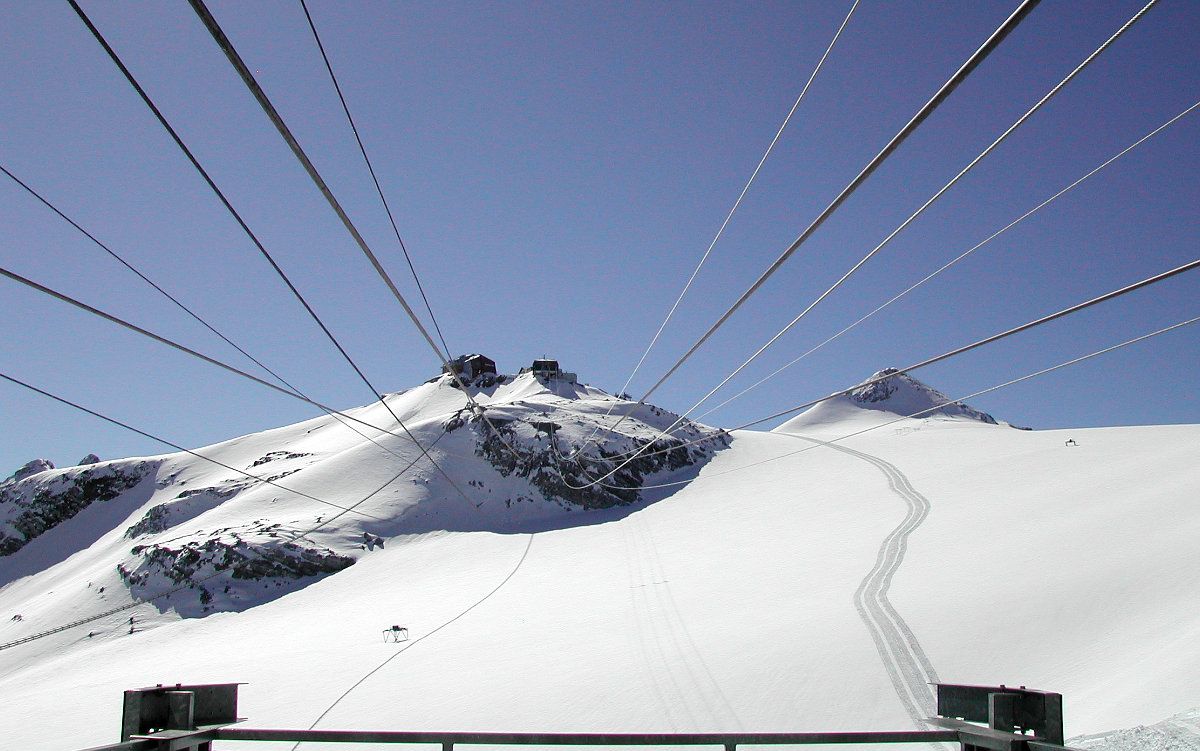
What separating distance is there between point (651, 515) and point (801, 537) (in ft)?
76.4

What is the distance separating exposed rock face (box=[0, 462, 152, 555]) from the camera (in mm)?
102812

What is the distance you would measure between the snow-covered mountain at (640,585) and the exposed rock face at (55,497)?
887 centimetres

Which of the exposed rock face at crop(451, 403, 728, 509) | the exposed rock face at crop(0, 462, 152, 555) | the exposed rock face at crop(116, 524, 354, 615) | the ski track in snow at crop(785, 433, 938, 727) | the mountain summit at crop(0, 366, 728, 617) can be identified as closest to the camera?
the ski track in snow at crop(785, 433, 938, 727)

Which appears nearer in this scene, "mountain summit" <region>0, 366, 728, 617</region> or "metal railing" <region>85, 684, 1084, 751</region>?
"metal railing" <region>85, 684, 1084, 751</region>

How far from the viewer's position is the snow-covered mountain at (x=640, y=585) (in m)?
21.6

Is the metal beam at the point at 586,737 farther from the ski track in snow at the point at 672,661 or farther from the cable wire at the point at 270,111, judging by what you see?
the ski track in snow at the point at 672,661

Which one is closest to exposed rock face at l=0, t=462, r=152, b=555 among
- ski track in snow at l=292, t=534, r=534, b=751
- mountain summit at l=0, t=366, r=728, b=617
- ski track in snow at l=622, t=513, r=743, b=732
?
mountain summit at l=0, t=366, r=728, b=617

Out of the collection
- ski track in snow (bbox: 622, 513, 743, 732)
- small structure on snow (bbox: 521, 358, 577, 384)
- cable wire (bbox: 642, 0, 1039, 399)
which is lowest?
ski track in snow (bbox: 622, 513, 743, 732)

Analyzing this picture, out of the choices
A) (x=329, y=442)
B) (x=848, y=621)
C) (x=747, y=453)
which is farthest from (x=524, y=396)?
(x=848, y=621)

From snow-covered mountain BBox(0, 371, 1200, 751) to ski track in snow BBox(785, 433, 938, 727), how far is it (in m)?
0.13

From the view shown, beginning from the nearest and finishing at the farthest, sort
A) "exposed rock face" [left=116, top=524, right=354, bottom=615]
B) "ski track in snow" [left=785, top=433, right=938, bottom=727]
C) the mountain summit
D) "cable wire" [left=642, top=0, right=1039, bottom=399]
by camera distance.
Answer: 1. "cable wire" [left=642, top=0, right=1039, bottom=399]
2. "ski track in snow" [left=785, top=433, right=938, bottom=727]
3. "exposed rock face" [left=116, top=524, right=354, bottom=615]
4. the mountain summit

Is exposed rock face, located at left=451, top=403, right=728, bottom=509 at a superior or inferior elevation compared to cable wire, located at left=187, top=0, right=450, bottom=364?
superior

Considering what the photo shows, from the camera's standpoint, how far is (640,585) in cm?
4022

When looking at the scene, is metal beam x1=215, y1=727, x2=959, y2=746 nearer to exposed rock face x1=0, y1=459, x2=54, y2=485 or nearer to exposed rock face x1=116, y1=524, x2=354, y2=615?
exposed rock face x1=116, y1=524, x2=354, y2=615
